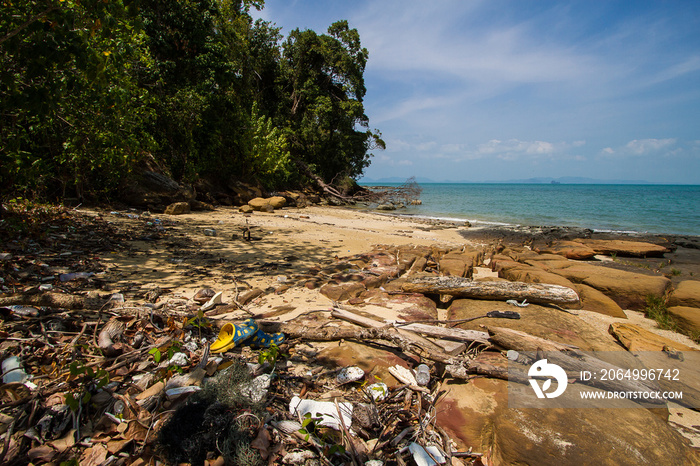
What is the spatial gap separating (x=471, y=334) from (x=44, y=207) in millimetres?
7035

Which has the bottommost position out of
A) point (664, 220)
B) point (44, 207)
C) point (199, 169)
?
point (664, 220)

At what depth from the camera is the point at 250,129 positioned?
14172 mm

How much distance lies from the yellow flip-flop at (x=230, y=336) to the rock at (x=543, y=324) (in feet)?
6.60

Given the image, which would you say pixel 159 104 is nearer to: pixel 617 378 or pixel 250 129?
pixel 250 129

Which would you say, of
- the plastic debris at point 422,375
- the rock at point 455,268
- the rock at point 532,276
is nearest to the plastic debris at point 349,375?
the plastic debris at point 422,375

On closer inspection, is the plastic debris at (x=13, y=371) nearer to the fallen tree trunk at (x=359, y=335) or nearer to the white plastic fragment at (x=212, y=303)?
the white plastic fragment at (x=212, y=303)

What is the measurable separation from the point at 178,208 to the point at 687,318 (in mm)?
10926

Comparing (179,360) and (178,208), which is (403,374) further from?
(178,208)

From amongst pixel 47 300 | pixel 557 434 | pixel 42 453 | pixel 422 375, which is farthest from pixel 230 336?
pixel 557 434

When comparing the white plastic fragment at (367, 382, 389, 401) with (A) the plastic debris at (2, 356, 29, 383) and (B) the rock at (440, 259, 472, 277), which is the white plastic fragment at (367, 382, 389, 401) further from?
(B) the rock at (440, 259, 472, 277)

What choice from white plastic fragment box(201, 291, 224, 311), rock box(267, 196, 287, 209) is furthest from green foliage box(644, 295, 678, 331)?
rock box(267, 196, 287, 209)

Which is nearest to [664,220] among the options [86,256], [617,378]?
[617,378]

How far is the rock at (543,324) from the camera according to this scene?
9.32 feet

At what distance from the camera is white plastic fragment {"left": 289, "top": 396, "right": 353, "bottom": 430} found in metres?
1.72
